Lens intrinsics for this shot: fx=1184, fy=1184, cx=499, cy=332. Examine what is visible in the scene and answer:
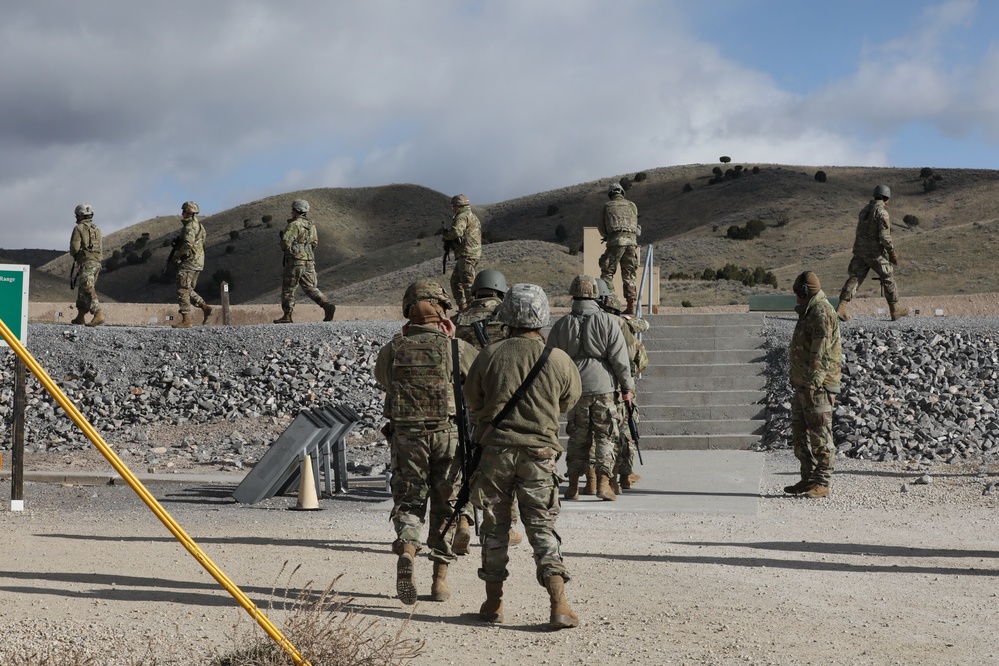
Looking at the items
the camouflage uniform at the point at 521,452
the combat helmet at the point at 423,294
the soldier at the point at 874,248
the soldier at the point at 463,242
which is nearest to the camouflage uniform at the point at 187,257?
the soldier at the point at 463,242

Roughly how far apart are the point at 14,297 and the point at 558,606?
7442mm

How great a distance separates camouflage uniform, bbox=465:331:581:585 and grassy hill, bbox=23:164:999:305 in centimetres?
3074

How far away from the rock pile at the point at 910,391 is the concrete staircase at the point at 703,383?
0.27 meters

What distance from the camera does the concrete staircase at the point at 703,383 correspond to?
1623 cm

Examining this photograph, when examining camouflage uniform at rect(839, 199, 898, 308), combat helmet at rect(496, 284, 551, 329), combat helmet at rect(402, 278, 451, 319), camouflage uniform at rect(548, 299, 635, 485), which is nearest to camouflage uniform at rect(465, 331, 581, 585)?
combat helmet at rect(496, 284, 551, 329)

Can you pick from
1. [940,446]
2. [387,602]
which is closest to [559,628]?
[387,602]

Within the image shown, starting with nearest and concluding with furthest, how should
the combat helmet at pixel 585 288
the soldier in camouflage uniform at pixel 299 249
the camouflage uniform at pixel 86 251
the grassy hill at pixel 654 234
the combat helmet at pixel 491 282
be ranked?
the combat helmet at pixel 491 282 → the combat helmet at pixel 585 288 → the soldier in camouflage uniform at pixel 299 249 → the camouflage uniform at pixel 86 251 → the grassy hill at pixel 654 234

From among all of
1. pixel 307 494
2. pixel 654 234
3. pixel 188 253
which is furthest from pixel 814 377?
pixel 654 234

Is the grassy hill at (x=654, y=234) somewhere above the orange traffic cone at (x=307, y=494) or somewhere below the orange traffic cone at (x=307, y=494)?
above

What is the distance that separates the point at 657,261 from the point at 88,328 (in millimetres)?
42230

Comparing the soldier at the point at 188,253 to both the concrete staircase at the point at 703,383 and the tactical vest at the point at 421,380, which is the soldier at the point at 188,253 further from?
the tactical vest at the point at 421,380

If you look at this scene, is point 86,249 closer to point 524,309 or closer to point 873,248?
point 873,248

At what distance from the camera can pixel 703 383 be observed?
17203 mm

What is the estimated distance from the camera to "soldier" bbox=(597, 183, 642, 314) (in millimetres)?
17500
